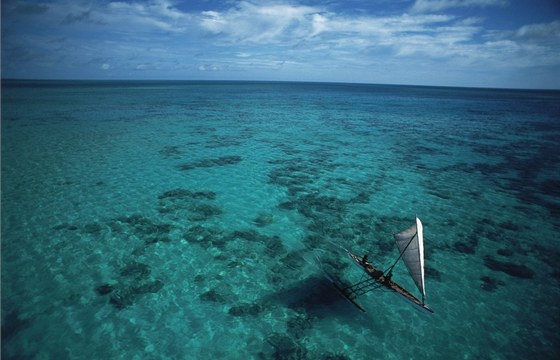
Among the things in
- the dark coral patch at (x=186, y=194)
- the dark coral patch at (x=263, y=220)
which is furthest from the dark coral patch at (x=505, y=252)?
the dark coral patch at (x=186, y=194)

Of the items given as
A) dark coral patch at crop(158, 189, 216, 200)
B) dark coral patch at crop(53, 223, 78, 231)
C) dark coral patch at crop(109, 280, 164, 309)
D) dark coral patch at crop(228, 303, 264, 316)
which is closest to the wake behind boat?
dark coral patch at crop(228, 303, 264, 316)

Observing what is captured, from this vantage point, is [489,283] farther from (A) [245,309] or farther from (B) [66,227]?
(B) [66,227]

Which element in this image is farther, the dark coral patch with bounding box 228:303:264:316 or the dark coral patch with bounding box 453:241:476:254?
the dark coral patch with bounding box 453:241:476:254

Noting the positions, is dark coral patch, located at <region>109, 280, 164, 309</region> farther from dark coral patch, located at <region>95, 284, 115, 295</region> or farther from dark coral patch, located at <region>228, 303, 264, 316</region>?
dark coral patch, located at <region>228, 303, 264, 316</region>

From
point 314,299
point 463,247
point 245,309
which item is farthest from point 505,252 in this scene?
point 245,309

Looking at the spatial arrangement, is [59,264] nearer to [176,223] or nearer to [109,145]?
[176,223]

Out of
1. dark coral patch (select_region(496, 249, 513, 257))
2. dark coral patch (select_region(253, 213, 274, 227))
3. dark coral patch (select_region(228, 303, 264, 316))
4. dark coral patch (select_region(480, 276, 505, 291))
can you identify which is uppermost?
dark coral patch (select_region(253, 213, 274, 227))

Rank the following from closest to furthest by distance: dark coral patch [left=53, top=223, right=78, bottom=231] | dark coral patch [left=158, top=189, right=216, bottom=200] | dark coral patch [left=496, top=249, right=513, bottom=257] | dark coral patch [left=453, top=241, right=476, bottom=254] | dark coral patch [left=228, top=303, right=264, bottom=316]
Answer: dark coral patch [left=228, top=303, right=264, bottom=316] < dark coral patch [left=496, top=249, right=513, bottom=257] < dark coral patch [left=453, top=241, right=476, bottom=254] < dark coral patch [left=53, top=223, right=78, bottom=231] < dark coral patch [left=158, top=189, right=216, bottom=200]
